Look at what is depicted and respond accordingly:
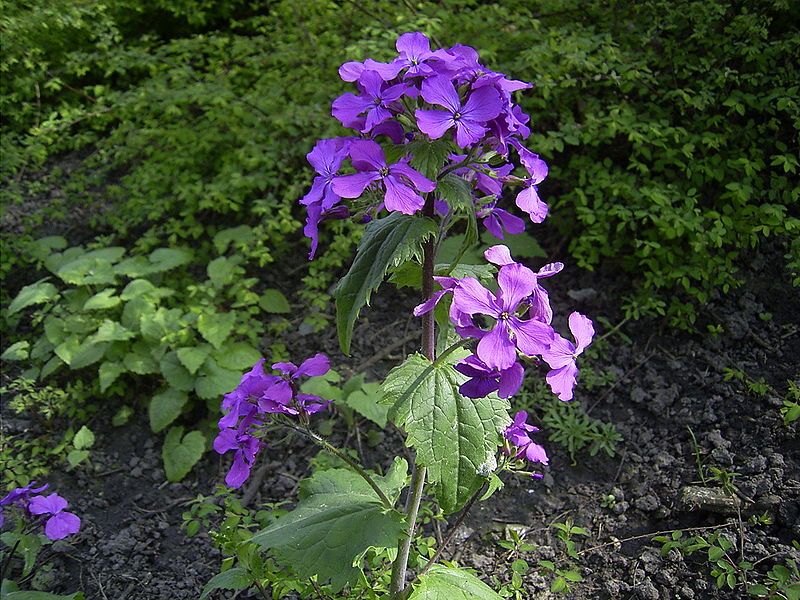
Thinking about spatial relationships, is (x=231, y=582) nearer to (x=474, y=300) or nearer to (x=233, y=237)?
(x=474, y=300)

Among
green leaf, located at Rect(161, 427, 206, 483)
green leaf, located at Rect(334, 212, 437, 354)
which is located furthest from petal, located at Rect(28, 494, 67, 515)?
green leaf, located at Rect(334, 212, 437, 354)

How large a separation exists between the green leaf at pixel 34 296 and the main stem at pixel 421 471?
256 cm

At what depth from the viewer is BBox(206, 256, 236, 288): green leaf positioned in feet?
11.5

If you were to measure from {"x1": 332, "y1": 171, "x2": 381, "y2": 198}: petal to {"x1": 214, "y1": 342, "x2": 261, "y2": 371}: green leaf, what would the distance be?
6.25 feet

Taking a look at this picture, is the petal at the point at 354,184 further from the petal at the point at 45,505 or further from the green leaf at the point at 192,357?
the green leaf at the point at 192,357

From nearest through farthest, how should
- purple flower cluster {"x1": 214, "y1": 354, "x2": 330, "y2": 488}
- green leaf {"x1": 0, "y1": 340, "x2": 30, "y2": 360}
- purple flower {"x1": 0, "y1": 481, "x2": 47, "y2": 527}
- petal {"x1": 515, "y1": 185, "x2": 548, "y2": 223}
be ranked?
petal {"x1": 515, "y1": 185, "x2": 548, "y2": 223} < purple flower cluster {"x1": 214, "y1": 354, "x2": 330, "y2": 488} < purple flower {"x1": 0, "y1": 481, "x2": 47, "y2": 527} < green leaf {"x1": 0, "y1": 340, "x2": 30, "y2": 360}

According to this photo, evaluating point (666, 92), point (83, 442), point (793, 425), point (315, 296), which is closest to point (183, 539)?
point (83, 442)

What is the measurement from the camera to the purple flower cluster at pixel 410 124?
143cm

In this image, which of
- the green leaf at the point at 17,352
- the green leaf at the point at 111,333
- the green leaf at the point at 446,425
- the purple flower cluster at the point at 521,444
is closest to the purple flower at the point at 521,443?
the purple flower cluster at the point at 521,444

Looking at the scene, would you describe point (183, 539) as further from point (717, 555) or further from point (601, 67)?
point (601, 67)

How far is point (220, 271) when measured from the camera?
11.7ft

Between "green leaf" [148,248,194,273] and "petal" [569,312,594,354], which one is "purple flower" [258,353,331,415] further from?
"green leaf" [148,248,194,273]

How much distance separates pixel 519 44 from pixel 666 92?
93cm

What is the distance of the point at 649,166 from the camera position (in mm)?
3340
